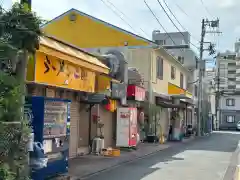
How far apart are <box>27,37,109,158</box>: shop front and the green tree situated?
7.23 feet

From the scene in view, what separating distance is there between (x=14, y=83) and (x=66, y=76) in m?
6.38

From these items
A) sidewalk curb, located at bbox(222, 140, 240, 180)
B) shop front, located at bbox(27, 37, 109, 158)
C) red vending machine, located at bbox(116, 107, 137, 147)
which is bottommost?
sidewalk curb, located at bbox(222, 140, 240, 180)

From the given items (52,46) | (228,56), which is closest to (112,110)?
(52,46)

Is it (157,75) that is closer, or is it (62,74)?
(62,74)

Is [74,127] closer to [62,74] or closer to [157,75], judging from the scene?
[62,74]

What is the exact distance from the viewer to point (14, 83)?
6863 millimetres

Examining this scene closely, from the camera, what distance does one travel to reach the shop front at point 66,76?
1112 cm

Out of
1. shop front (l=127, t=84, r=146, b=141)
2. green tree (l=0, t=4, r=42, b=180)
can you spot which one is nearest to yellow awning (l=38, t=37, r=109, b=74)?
green tree (l=0, t=4, r=42, b=180)

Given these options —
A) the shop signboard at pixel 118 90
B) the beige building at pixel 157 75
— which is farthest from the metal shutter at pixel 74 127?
the beige building at pixel 157 75

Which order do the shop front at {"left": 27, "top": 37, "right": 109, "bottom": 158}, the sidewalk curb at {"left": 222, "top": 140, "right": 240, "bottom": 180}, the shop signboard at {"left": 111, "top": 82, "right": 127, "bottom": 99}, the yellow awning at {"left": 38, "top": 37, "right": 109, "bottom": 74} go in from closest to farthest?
the yellow awning at {"left": 38, "top": 37, "right": 109, "bottom": 74}, the shop front at {"left": 27, "top": 37, "right": 109, "bottom": 158}, the sidewalk curb at {"left": 222, "top": 140, "right": 240, "bottom": 180}, the shop signboard at {"left": 111, "top": 82, "right": 127, "bottom": 99}

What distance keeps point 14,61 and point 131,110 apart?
42.0 ft

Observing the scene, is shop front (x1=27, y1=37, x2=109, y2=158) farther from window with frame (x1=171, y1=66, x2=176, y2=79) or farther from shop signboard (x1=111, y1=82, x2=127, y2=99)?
window with frame (x1=171, y1=66, x2=176, y2=79)

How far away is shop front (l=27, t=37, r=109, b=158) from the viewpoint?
11120mm

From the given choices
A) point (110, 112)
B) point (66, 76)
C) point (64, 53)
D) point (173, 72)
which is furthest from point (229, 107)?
point (64, 53)
